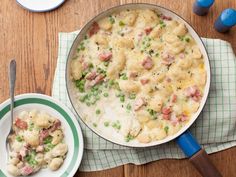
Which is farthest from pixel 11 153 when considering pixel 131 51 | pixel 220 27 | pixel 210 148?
pixel 220 27

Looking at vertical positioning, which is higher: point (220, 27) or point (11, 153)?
point (220, 27)

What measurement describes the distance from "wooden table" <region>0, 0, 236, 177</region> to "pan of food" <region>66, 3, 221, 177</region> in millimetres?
98

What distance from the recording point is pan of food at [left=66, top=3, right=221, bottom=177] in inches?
67.7

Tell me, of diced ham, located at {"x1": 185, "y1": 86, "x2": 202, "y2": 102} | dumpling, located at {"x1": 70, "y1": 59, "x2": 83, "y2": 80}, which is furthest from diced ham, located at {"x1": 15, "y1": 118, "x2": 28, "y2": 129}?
diced ham, located at {"x1": 185, "y1": 86, "x2": 202, "y2": 102}

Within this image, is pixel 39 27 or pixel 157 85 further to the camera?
pixel 39 27

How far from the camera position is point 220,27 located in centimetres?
179

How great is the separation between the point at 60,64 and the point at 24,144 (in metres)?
0.30

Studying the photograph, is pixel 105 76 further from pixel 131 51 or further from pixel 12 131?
pixel 12 131

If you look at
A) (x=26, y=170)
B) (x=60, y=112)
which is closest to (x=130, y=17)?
(x=60, y=112)

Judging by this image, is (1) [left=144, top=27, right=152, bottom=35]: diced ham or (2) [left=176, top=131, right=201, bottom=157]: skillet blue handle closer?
(2) [left=176, top=131, right=201, bottom=157]: skillet blue handle

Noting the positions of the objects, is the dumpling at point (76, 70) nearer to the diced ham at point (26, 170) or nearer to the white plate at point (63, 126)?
the white plate at point (63, 126)

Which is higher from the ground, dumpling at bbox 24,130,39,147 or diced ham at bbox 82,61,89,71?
diced ham at bbox 82,61,89,71

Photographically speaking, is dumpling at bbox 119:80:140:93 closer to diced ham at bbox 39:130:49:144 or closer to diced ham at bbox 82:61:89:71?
diced ham at bbox 82:61:89:71

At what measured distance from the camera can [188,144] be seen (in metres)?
1.64
